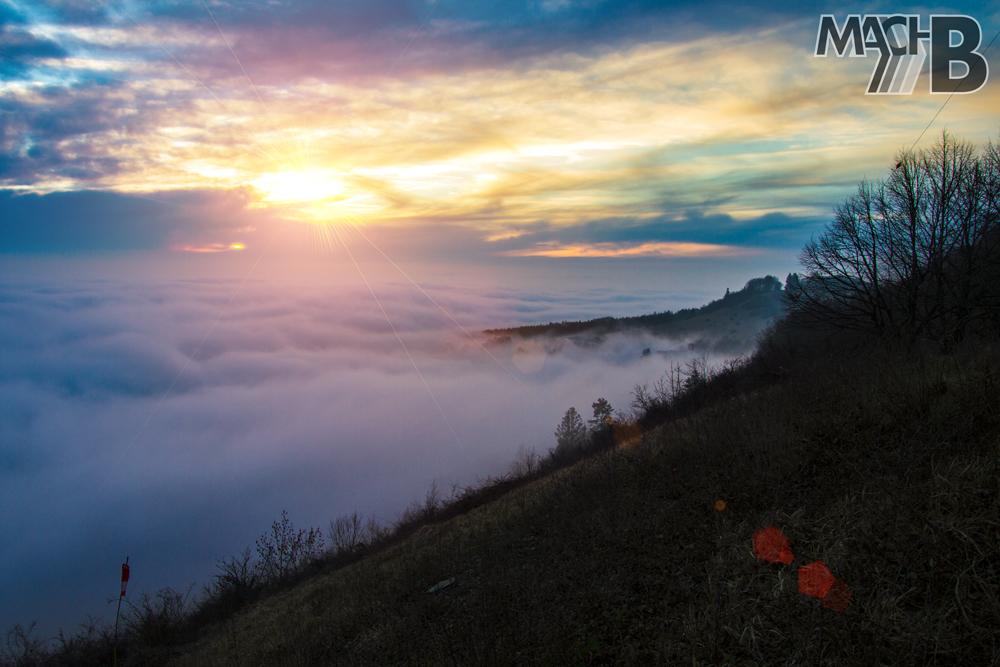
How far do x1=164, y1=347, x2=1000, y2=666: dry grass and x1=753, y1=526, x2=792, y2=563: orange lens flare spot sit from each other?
0.12 metres

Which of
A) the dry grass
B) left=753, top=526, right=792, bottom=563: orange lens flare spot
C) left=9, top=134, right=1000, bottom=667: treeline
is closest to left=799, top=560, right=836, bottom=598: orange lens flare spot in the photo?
the dry grass

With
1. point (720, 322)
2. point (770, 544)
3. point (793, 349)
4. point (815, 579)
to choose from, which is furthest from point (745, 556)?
point (720, 322)

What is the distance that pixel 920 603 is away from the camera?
11.8 feet

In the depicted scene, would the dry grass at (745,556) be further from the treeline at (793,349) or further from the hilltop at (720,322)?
the hilltop at (720,322)

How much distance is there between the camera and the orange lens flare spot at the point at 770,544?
4857 mm

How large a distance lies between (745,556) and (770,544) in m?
0.31

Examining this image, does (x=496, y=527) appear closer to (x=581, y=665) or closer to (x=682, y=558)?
(x=682, y=558)

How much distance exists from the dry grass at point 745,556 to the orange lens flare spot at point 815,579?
0.36ft

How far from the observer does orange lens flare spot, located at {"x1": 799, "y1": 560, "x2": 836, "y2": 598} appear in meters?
4.04

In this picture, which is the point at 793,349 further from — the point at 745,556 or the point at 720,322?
the point at 720,322

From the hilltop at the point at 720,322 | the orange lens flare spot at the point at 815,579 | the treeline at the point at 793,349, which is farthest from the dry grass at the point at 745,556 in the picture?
the hilltop at the point at 720,322

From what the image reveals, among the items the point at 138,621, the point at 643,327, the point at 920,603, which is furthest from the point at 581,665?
the point at 643,327

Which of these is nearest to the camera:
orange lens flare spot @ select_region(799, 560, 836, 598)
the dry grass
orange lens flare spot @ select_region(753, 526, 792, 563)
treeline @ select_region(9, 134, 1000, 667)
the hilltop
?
the dry grass

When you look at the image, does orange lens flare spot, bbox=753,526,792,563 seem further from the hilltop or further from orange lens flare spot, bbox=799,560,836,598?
the hilltop
